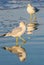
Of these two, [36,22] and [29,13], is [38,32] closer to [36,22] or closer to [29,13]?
[36,22]

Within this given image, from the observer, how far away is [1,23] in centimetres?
1478

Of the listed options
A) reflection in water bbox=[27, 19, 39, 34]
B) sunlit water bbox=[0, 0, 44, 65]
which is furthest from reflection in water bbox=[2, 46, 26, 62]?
reflection in water bbox=[27, 19, 39, 34]

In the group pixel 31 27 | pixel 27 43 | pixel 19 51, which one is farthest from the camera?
pixel 31 27

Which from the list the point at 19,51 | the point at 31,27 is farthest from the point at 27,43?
the point at 31,27

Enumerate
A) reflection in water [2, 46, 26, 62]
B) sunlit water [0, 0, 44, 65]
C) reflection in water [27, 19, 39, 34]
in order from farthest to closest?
1. reflection in water [27, 19, 39, 34]
2. reflection in water [2, 46, 26, 62]
3. sunlit water [0, 0, 44, 65]

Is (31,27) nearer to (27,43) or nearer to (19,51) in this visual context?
(27,43)

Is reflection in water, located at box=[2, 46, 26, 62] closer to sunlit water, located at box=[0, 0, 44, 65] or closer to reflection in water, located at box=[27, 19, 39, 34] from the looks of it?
sunlit water, located at box=[0, 0, 44, 65]

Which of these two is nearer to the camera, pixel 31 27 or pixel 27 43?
pixel 27 43

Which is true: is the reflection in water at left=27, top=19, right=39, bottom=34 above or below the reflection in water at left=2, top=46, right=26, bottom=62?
below

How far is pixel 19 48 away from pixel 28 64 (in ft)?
6.09

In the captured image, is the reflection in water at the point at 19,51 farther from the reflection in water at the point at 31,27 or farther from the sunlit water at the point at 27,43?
the reflection in water at the point at 31,27

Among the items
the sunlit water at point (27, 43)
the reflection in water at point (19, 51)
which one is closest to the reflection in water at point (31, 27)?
the sunlit water at point (27, 43)

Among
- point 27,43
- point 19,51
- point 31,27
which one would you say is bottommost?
point 31,27

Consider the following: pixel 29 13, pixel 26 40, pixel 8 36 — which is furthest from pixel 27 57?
pixel 29 13
